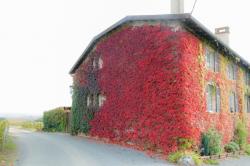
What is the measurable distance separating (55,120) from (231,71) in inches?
632

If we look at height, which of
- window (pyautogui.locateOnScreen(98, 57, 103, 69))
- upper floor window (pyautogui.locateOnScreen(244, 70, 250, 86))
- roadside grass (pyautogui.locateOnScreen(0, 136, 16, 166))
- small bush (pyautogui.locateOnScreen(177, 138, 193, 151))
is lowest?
roadside grass (pyautogui.locateOnScreen(0, 136, 16, 166))

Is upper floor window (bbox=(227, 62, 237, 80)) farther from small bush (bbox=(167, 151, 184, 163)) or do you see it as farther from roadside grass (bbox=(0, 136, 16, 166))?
roadside grass (bbox=(0, 136, 16, 166))

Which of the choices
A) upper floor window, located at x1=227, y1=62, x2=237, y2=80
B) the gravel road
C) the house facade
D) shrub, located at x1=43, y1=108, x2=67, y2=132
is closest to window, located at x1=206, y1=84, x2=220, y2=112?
the house facade

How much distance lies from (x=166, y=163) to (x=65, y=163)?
4725 mm

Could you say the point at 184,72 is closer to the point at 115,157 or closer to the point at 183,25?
the point at 183,25

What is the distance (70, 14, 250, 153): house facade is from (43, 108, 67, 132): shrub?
5.46 m

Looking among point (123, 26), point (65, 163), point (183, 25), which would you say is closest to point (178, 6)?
point (183, 25)

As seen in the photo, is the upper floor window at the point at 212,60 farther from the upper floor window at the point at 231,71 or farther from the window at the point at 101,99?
the window at the point at 101,99

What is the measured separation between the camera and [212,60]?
23719 millimetres

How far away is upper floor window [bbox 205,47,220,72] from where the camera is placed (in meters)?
23.0

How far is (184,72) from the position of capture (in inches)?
757

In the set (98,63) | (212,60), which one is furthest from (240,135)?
(98,63)

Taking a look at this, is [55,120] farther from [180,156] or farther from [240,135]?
[180,156]

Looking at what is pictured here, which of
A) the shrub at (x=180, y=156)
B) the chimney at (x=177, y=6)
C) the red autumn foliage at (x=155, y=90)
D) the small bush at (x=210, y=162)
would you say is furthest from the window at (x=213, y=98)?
the shrub at (x=180, y=156)
